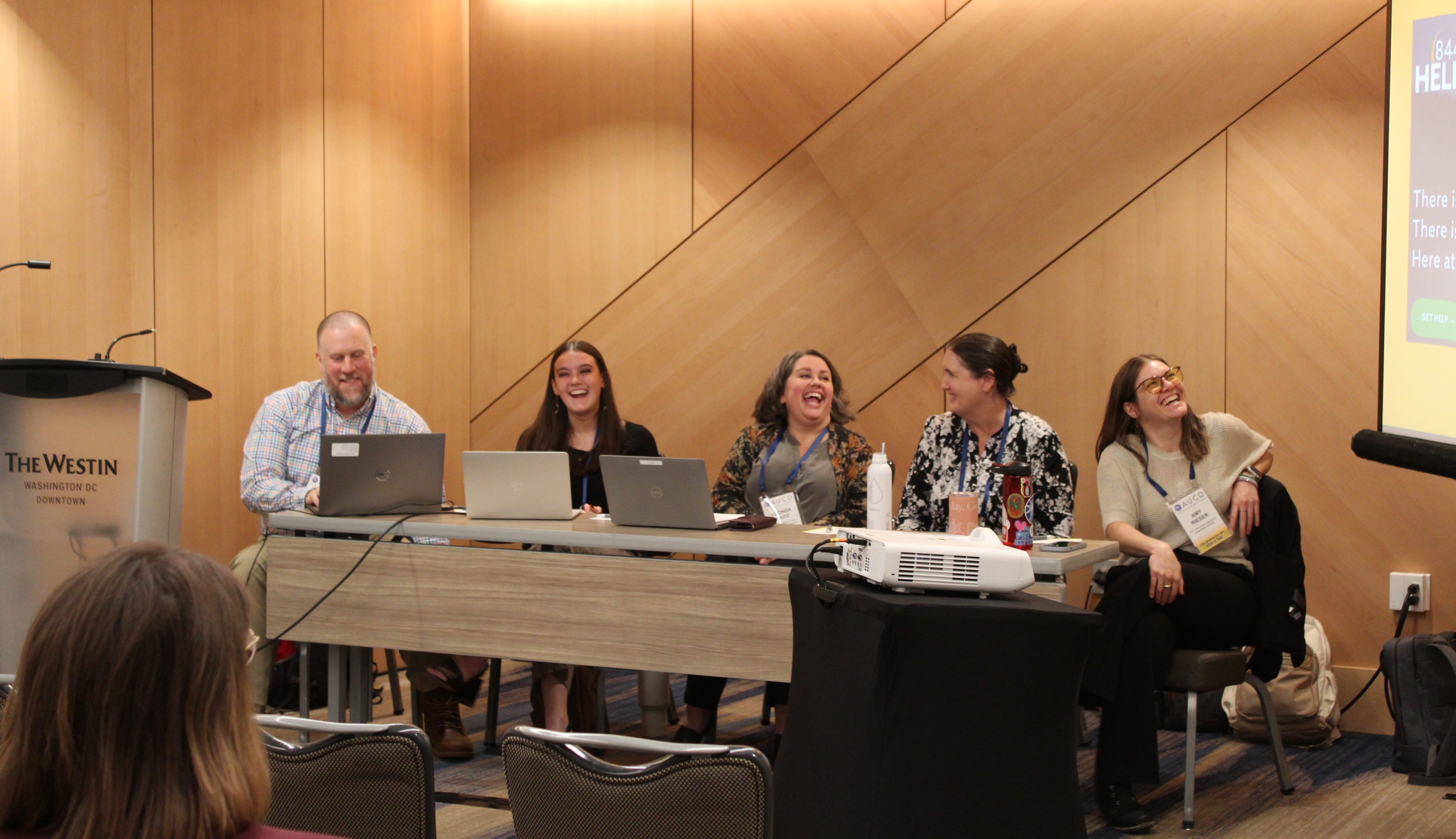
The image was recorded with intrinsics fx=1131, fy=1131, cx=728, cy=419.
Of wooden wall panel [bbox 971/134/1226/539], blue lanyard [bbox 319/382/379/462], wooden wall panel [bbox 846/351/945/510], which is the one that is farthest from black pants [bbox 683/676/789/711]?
wooden wall panel [bbox 971/134/1226/539]

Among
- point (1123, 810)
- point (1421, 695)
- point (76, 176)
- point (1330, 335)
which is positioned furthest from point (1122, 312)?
point (76, 176)

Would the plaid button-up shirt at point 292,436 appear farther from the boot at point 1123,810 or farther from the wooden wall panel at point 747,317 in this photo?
the boot at point 1123,810

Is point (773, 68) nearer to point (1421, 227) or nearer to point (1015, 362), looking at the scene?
point (1015, 362)

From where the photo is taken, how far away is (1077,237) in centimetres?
453

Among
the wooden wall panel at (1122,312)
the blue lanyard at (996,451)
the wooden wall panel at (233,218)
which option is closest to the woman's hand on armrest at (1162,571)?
the blue lanyard at (996,451)

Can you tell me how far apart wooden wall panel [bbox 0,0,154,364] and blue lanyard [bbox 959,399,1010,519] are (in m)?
2.91

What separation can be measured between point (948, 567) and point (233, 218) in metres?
3.71

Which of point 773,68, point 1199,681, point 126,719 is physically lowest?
point 1199,681

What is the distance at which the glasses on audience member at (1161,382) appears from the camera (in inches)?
136

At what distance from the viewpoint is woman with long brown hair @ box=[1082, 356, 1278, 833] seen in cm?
309

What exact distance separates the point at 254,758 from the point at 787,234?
423 centimetres

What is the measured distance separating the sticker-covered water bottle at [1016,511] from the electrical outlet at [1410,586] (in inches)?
80.1

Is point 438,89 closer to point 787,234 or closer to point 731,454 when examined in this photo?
point 787,234

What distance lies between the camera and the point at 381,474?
344 centimetres
